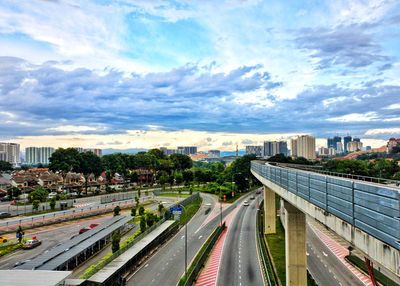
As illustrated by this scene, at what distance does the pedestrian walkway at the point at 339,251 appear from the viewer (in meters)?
41.5

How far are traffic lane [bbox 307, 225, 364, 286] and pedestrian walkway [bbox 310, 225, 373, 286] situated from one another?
0.51 meters

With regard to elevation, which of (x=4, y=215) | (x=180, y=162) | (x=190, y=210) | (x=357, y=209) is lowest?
(x=190, y=210)

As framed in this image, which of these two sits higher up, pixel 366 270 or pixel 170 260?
pixel 170 260

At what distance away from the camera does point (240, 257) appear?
48.7 meters

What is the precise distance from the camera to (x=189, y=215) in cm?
8056

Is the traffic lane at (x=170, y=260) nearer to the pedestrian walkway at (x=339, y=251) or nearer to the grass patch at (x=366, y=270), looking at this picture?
the pedestrian walkway at (x=339, y=251)

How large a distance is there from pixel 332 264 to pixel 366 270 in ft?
16.0

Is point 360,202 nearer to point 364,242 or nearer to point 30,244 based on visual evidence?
point 364,242

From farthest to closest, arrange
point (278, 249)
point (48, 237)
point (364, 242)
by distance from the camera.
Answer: point (48, 237), point (278, 249), point (364, 242)

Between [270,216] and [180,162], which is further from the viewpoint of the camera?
[180,162]

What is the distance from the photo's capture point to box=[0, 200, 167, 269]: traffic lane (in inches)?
1852

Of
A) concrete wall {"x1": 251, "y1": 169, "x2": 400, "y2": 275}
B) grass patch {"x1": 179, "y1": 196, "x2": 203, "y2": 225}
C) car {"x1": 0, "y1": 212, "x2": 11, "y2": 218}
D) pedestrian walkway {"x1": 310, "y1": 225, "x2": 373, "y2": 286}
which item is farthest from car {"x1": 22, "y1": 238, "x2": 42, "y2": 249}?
pedestrian walkway {"x1": 310, "y1": 225, "x2": 373, "y2": 286}

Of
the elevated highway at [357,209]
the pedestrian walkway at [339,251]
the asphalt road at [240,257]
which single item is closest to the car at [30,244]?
the asphalt road at [240,257]

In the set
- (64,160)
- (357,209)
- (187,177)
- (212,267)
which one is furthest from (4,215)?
(187,177)
